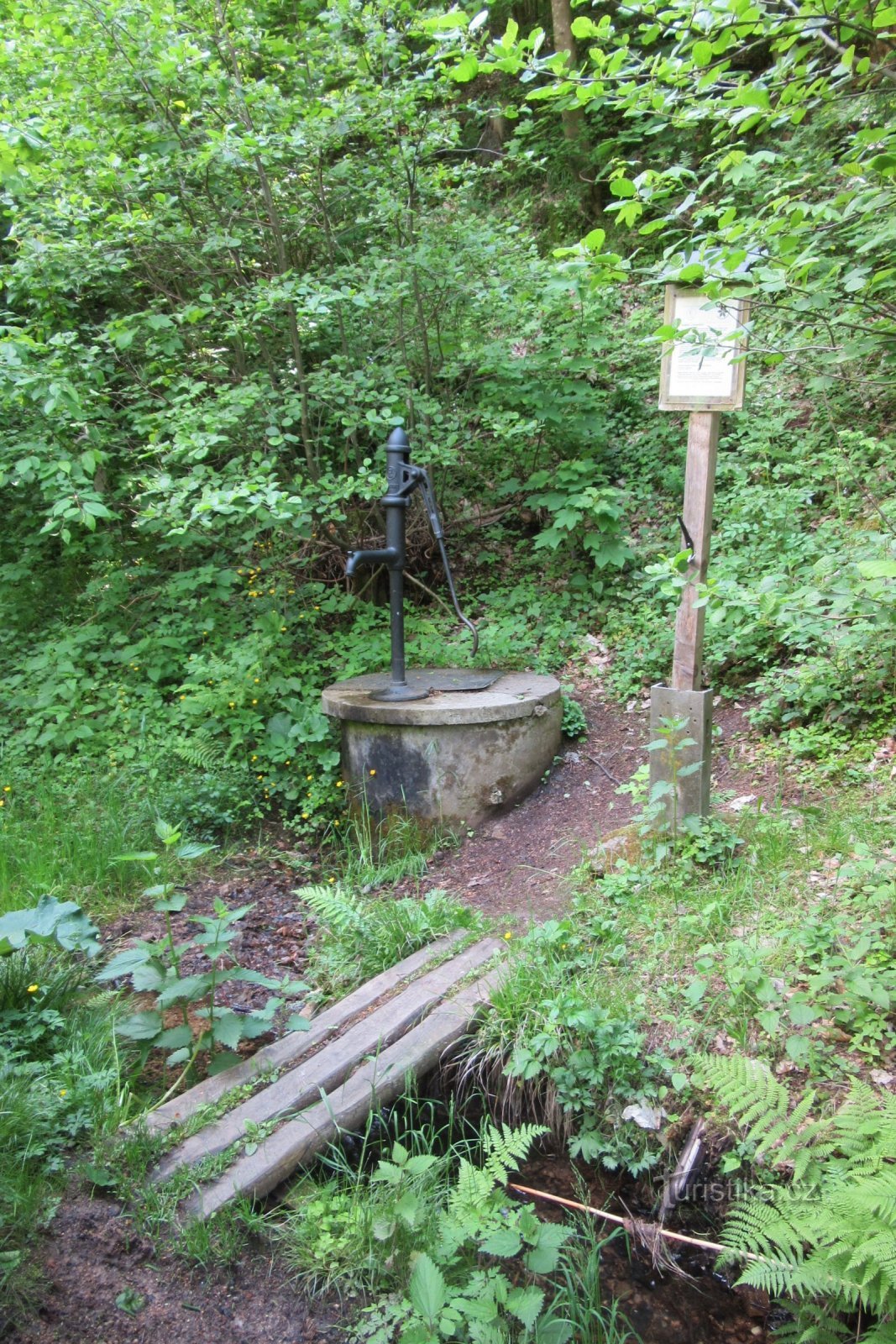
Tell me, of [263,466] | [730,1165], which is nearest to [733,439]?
[263,466]

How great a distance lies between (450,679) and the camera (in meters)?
5.02

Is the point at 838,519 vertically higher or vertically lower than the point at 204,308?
lower

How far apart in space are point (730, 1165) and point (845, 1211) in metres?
0.33

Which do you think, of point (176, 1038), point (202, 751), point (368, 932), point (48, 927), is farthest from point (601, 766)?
point (48, 927)

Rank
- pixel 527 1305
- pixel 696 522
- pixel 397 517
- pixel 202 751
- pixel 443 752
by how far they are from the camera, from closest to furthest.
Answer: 1. pixel 527 1305
2. pixel 696 522
3. pixel 443 752
4. pixel 397 517
5. pixel 202 751

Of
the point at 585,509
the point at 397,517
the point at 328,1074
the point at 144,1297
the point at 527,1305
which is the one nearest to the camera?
the point at 527,1305

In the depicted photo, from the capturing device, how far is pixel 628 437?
6.96m

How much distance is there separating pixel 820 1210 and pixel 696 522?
2264mm

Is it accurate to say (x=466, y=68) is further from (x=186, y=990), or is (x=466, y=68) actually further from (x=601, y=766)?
Result: (x=601, y=766)

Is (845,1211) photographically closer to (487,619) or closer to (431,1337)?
(431,1337)

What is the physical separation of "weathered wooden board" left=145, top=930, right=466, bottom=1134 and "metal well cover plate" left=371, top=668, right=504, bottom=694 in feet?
5.62

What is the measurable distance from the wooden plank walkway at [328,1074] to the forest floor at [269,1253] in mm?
155

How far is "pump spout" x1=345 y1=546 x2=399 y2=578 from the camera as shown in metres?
4.32

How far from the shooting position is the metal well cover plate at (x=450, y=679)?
4793mm
